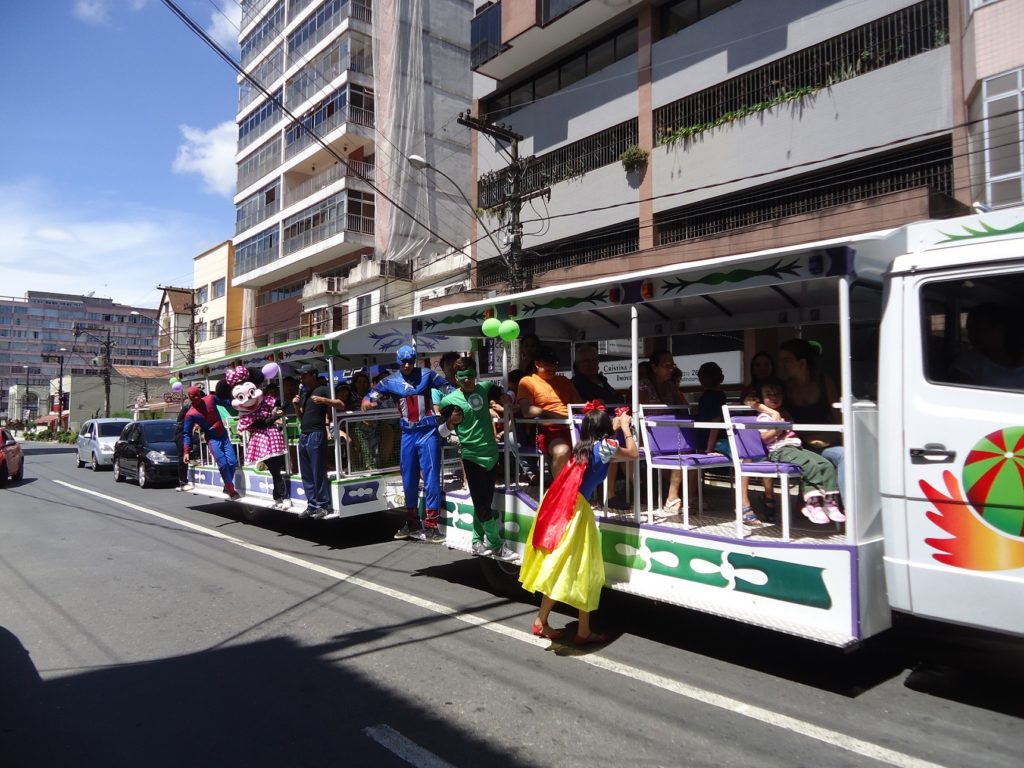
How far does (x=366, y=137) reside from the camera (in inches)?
1225

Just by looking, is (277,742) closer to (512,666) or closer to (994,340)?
(512,666)

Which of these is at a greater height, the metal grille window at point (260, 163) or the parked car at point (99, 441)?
the metal grille window at point (260, 163)

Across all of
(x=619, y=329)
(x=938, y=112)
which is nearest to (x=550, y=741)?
(x=619, y=329)

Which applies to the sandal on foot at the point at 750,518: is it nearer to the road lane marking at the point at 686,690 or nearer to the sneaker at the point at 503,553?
the road lane marking at the point at 686,690

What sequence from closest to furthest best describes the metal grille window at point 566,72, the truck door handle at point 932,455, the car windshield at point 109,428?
the truck door handle at point 932,455
the metal grille window at point 566,72
the car windshield at point 109,428

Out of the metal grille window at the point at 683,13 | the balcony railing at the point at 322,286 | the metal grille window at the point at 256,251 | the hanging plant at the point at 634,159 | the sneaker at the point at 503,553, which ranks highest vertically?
the metal grille window at the point at 683,13

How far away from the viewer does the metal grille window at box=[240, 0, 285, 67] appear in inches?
1483

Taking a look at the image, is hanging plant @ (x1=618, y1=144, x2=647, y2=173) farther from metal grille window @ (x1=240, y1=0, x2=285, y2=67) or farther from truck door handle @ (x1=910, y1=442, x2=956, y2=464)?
metal grille window @ (x1=240, y1=0, x2=285, y2=67)

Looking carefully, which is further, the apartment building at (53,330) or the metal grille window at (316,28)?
the apartment building at (53,330)

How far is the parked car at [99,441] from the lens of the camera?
2012 cm

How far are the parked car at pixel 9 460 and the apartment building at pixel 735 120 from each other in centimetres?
1421

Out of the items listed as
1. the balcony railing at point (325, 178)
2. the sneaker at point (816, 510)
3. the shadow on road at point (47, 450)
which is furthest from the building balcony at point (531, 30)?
the shadow on road at point (47, 450)

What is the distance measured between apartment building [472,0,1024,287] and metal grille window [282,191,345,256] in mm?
10168

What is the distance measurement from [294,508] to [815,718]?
6515 millimetres
